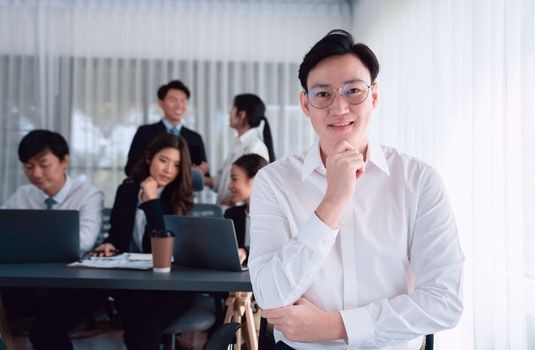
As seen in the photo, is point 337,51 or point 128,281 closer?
point 337,51

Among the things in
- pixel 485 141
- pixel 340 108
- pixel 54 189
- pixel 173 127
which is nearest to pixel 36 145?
pixel 54 189

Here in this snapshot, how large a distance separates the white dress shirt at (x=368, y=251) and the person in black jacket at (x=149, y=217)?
3.77 ft

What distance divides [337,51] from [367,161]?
287 millimetres

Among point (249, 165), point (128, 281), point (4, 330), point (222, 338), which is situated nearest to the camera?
point (222, 338)

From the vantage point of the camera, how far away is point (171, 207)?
9.81 ft

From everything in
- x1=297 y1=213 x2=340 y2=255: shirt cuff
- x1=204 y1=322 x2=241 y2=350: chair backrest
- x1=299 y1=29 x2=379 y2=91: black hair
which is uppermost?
x1=299 y1=29 x2=379 y2=91: black hair

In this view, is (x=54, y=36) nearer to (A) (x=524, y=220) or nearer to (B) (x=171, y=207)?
(B) (x=171, y=207)

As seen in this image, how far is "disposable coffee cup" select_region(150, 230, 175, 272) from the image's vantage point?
217 cm

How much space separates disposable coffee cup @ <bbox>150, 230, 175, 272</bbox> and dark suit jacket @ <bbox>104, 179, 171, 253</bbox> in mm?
611

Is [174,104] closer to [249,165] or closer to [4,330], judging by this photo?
[249,165]

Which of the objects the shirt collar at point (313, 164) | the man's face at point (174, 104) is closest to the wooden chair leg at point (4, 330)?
the shirt collar at point (313, 164)

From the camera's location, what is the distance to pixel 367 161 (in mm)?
1405

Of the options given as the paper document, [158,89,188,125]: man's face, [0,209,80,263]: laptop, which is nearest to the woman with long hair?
[158,89,188,125]: man's face

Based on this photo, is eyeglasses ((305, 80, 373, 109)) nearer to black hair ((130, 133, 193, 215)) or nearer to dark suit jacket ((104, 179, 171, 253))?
dark suit jacket ((104, 179, 171, 253))
